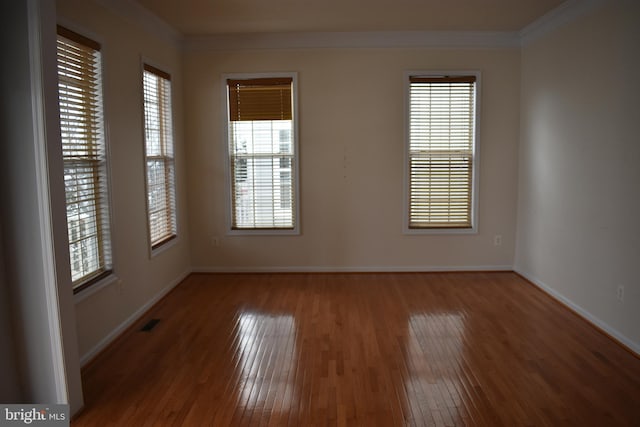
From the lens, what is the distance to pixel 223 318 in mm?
4148

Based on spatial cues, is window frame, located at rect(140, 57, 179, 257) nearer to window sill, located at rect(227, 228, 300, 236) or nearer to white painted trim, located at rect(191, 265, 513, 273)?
window sill, located at rect(227, 228, 300, 236)

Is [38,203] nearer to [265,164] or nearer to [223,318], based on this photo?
[223,318]

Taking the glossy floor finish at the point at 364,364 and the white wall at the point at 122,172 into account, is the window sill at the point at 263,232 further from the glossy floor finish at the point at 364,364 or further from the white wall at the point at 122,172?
the white wall at the point at 122,172

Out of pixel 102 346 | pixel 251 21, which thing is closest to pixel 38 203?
pixel 102 346

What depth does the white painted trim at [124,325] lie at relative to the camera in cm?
330

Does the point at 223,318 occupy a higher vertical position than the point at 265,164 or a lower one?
lower

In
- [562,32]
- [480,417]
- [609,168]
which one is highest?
[562,32]

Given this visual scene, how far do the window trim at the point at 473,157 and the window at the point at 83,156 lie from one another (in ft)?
10.8

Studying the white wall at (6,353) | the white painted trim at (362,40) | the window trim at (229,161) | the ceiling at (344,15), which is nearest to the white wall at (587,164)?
the white painted trim at (362,40)

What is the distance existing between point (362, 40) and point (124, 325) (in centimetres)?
389

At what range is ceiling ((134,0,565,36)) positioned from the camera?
4125 millimetres

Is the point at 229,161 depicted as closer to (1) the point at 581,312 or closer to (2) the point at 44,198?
(2) the point at 44,198

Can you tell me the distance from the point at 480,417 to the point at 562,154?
291 cm

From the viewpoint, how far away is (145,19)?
428cm
